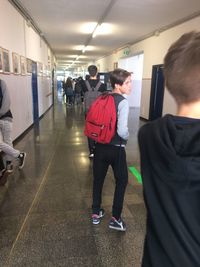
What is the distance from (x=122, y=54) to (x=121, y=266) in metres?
10.9

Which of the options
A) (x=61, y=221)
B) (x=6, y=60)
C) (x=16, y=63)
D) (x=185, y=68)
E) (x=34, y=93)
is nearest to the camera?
(x=185, y=68)

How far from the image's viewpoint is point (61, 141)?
5.44 metres

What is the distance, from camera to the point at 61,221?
2.37 m

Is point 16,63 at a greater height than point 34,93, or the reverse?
point 16,63

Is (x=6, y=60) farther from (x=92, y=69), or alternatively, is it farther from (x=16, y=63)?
(x=92, y=69)

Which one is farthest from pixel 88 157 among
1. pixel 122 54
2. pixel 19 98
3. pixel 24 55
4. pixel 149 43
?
pixel 122 54

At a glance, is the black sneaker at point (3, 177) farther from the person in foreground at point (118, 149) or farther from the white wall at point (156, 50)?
the white wall at point (156, 50)

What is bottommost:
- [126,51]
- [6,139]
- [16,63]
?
[6,139]

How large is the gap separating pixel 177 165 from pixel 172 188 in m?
0.08

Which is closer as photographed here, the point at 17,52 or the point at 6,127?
the point at 6,127

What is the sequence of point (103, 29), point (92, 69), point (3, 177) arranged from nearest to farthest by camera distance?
point (3, 177)
point (92, 69)
point (103, 29)

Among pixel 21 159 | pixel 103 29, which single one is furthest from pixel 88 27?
pixel 21 159

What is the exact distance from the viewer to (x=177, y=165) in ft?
2.11

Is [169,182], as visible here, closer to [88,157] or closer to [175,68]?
[175,68]
